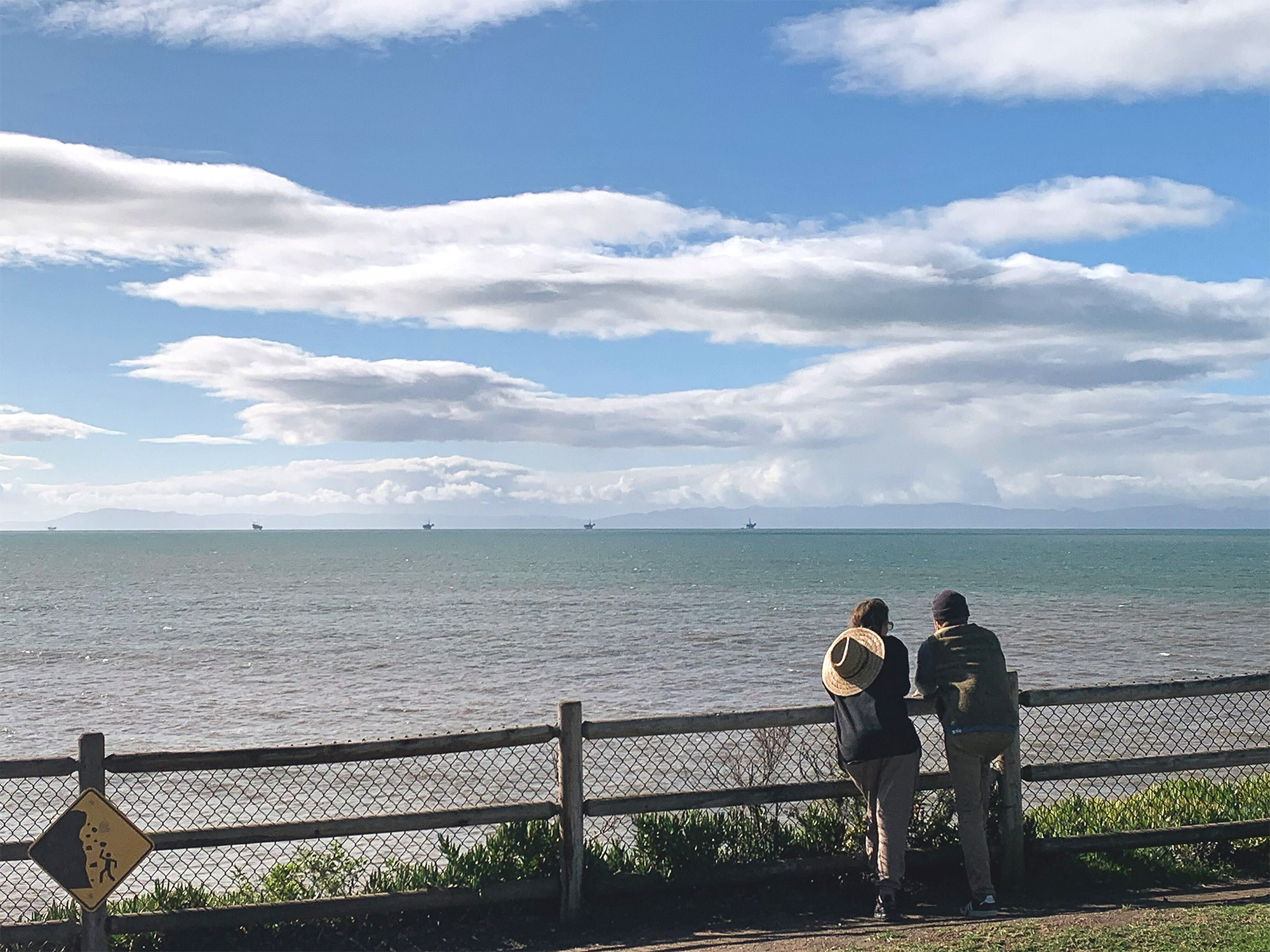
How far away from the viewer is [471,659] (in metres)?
36.7

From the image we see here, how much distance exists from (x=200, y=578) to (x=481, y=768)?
90342 millimetres

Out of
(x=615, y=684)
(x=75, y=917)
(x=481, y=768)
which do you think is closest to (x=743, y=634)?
(x=615, y=684)

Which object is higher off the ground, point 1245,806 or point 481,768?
point 1245,806

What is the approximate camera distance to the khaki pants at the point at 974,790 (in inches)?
290

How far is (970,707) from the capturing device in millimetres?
7328

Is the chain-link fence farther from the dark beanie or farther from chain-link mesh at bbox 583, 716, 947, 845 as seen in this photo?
the dark beanie

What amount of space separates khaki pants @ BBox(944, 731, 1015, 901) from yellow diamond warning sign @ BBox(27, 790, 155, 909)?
4750 mm

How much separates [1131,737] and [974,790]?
12.7 meters

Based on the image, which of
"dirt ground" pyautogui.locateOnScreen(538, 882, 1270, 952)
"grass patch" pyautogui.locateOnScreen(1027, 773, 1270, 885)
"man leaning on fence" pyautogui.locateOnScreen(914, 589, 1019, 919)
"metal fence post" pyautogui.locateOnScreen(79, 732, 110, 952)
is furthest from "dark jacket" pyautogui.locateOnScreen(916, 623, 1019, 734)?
"metal fence post" pyautogui.locateOnScreen(79, 732, 110, 952)

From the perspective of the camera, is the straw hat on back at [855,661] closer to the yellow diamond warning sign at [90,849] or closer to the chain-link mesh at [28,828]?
the yellow diamond warning sign at [90,849]

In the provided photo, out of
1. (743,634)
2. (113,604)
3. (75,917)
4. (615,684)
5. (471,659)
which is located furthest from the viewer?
(113,604)

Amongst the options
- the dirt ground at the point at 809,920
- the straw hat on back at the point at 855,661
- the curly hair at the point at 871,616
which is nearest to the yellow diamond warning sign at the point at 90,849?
the dirt ground at the point at 809,920

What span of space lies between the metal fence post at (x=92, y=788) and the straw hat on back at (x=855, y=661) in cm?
421

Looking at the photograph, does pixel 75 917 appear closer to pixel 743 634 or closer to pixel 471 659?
pixel 471 659
